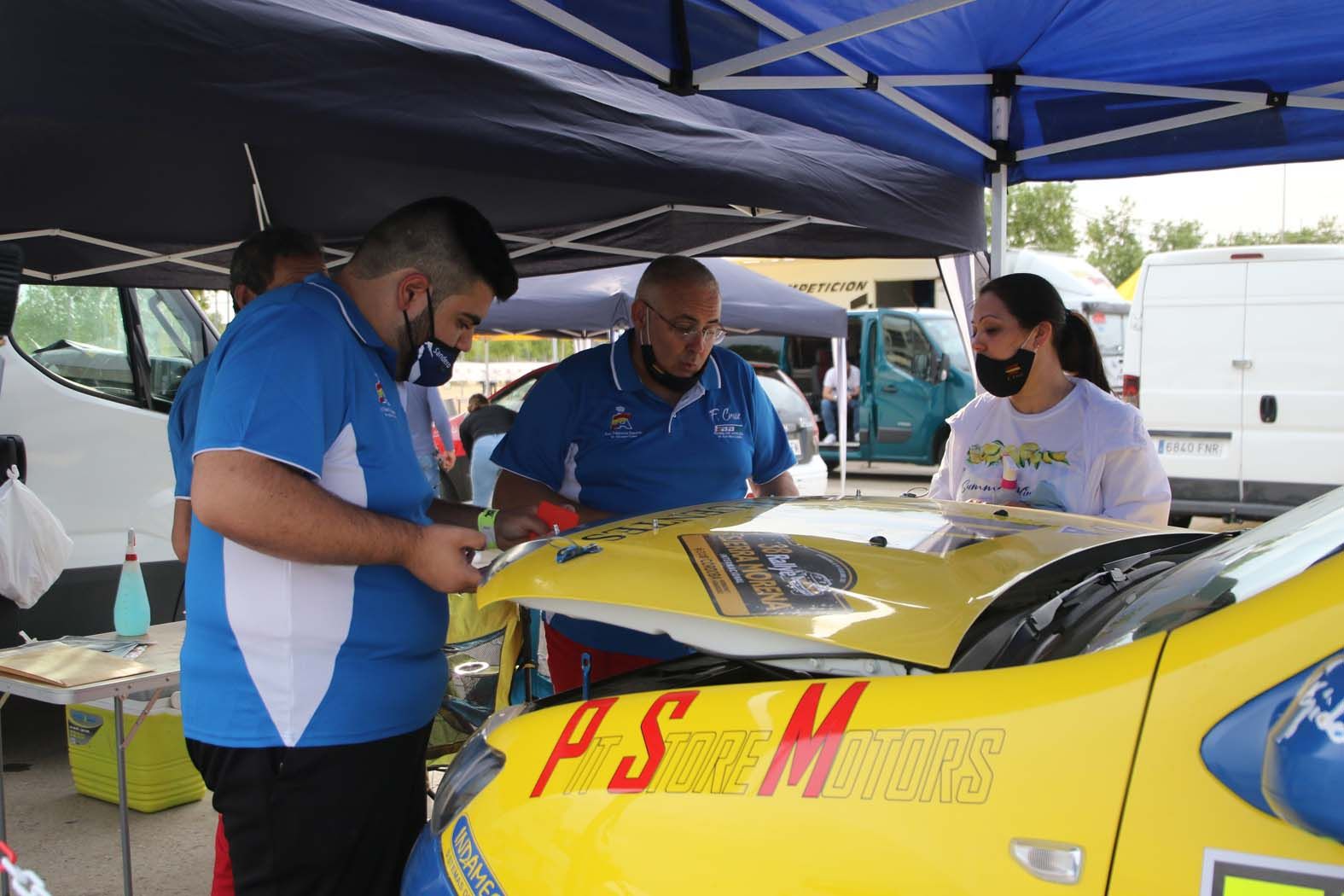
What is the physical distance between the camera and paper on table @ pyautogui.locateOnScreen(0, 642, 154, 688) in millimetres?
2611

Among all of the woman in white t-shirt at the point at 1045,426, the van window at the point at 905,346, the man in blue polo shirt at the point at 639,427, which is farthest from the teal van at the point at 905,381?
the man in blue polo shirt at the point at 639,427

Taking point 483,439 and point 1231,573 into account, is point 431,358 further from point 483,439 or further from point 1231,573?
point 483,439

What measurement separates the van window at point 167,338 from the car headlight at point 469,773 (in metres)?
4.02

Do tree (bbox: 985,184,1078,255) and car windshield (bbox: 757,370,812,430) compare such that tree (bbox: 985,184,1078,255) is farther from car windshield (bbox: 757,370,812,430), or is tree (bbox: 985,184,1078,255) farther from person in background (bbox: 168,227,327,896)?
person in background (bbox: 168,227,327,896)

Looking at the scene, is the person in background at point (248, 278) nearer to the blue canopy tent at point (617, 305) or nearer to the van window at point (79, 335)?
the van window at point (79, 335)

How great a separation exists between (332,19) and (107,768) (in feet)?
11.2

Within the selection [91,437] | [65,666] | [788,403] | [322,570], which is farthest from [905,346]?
[322,570]

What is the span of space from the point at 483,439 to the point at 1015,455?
21.1 feet

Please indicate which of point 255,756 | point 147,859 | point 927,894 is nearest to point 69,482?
point 147,859

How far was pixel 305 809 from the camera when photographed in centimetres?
190

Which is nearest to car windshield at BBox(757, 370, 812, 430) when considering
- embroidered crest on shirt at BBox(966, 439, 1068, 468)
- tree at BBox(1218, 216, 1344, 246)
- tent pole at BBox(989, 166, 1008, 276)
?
tent pole at BBox(989, 166, 1008, 276)

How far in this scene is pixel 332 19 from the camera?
2.26 m

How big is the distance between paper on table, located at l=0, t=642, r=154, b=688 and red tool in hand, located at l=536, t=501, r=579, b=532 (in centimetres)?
117

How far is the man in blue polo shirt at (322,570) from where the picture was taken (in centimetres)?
178
